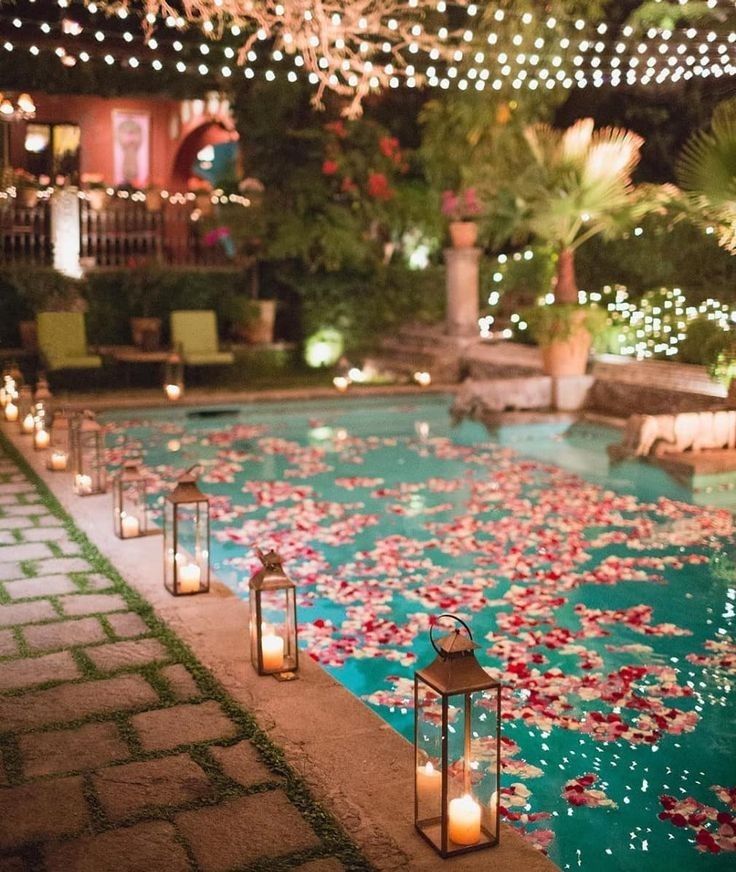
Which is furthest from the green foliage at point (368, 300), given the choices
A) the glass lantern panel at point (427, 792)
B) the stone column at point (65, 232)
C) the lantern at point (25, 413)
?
the glass lantern panel at point (427, 792)

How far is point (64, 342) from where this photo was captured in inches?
539

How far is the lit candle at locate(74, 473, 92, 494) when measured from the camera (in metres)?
7.36

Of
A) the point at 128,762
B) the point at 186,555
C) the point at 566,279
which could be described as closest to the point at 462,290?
the point at 566,279

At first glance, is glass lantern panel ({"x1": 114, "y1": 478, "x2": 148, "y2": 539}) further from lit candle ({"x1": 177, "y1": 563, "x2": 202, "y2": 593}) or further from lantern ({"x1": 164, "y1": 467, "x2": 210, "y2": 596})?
lit candle ({"x1": 177, "y1": 563, "x2": 202, "y2": 593})

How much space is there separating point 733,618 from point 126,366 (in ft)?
33.3

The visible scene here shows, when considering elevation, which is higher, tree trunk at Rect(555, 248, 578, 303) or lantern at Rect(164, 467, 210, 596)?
tree trunk at Rect(555, 248, 578, 303)

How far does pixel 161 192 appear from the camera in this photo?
53.9ft

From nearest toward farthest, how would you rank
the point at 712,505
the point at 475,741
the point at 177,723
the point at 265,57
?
the point at 177,723
the point at 475,741
the point at 712,505
the point at 265,57

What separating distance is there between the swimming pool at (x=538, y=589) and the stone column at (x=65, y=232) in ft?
15.7

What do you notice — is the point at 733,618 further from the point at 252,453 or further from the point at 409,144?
the point at 409,144

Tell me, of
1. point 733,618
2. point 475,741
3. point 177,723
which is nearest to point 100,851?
point 177,723

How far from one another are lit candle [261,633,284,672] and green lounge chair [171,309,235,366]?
9962 mm

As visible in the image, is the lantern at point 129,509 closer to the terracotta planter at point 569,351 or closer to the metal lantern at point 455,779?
the metal lantern at point 455,779

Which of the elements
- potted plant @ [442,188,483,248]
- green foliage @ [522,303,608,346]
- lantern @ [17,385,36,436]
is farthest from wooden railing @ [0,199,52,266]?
green foliage @ [522,303,608,346]
